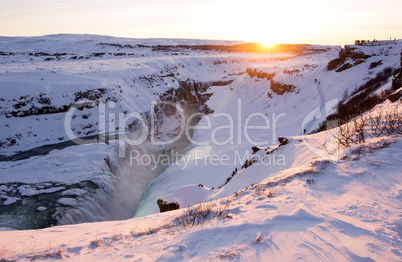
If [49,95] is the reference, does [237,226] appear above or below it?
below

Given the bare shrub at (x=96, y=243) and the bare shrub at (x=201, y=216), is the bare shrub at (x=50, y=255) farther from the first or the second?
the bare shrub at (x=201, y=216)

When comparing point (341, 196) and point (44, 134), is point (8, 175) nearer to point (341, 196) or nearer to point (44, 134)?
point (44, 134)

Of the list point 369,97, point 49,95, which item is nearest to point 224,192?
point 369,97

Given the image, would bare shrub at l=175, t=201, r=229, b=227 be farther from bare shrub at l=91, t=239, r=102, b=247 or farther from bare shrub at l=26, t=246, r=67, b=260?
bare shrub at l=26, t=246, r=67, b=260

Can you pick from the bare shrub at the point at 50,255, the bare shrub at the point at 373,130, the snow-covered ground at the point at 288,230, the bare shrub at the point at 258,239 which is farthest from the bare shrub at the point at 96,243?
the bare shrub at the point at 373,130

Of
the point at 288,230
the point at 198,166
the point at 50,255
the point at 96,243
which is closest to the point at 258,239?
the point at 288,230

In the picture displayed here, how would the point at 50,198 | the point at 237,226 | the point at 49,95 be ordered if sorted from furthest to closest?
the point at 49,95 < the point at 50,198 < the point at 237,226

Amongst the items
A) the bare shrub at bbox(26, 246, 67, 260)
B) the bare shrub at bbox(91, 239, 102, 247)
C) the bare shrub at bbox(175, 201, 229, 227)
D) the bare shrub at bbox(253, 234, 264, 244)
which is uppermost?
the bare shrub at bbox(253, 234, 264, 244)

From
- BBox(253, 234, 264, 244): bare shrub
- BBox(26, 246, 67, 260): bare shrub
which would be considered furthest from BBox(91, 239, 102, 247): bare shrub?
BBox(253, 234, 264, 244): bare shrub
